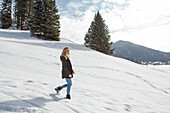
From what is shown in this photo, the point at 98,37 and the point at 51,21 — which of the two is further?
the point at 98,37

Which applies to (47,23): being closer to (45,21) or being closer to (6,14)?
(45,21)

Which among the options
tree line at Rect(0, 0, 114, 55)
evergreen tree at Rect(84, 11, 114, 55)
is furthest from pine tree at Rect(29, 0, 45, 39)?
evergreen tree at Rect(84, 11, 114, 55)

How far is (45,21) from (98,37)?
414 inches

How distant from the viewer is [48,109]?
3.66m

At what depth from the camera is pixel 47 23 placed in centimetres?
2041

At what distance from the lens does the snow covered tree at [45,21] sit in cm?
2031

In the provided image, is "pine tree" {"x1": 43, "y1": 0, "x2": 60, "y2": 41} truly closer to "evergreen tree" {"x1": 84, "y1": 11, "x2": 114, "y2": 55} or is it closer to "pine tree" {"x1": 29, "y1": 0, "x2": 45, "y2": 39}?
"pine tree" {"x1": 29, "y1": 0, "x2": 45, "y2": 39}

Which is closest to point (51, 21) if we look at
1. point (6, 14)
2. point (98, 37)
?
point (98, 37)

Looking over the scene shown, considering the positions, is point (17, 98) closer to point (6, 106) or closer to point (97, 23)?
point (6, 106)

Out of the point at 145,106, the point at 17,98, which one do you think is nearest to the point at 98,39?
the point at 145,106

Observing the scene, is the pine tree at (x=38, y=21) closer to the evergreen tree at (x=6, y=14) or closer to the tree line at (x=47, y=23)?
the tree line at (x=47, y=23)

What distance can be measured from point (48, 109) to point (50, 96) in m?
0.92

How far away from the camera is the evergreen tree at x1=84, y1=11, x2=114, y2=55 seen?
24.9 metres

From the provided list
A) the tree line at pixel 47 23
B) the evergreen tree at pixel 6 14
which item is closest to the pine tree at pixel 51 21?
the tree line at pixel 47 23
